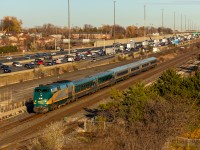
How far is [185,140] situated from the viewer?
70.8 feet

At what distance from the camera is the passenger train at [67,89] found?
1313 inches

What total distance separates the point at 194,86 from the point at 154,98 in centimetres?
533

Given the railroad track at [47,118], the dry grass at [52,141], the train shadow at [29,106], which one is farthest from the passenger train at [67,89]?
the dry grass at [52,141]

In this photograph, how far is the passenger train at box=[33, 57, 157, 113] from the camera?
3334cm

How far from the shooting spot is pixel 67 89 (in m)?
37.1

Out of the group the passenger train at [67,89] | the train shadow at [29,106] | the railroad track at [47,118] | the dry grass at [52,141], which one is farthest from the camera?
the train shadow at [29,106]

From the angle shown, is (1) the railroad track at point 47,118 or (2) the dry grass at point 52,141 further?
(1) the railroad track at point 47,118

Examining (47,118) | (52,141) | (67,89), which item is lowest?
(47,118)

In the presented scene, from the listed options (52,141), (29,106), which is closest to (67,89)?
(29,106)

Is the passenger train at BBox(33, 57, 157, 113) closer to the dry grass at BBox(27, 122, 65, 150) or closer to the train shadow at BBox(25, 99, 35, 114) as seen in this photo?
the train shadow at BBox(25, 99, 35, 114)

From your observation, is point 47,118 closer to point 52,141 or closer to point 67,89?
point 67,89

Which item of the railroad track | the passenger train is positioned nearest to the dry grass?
the railroad track

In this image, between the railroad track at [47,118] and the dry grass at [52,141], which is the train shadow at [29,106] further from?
the dry grass at [52,141]

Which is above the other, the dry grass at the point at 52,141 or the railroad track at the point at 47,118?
the dry grass at the point at 52,141
